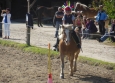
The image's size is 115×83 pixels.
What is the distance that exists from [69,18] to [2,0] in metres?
21.8

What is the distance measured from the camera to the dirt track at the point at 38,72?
30.5 ft

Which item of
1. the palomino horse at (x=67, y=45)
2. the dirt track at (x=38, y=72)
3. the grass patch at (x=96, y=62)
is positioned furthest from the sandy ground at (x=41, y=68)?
the palomino horse at (x=67, y=45)

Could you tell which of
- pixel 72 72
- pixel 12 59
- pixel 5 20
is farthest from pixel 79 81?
pixel 5 20

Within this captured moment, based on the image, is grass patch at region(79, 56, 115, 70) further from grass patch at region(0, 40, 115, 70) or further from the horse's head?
the horse's head

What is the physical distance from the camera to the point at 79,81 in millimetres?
9211

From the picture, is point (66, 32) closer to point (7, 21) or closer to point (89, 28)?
point (89, 28)

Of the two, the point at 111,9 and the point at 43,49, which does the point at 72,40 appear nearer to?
the point at 43,49

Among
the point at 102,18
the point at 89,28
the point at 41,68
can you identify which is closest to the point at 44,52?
the point at 41,68

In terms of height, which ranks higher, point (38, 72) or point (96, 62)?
point (96, 62)

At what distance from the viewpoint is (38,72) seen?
10.1 meters

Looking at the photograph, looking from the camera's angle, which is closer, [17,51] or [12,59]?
[12,59]

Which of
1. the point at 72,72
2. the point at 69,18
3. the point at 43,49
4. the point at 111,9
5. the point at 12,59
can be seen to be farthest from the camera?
the point at 111,9

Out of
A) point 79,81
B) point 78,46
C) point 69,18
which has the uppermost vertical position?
point 69,18

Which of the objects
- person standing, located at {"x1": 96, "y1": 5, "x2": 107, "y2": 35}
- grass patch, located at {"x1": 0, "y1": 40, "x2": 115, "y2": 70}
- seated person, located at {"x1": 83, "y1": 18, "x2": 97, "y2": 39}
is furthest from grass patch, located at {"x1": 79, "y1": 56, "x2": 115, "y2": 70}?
person standing, located at {"x1": 96, "y1": 5, "x2": 107, "y2": 35}
